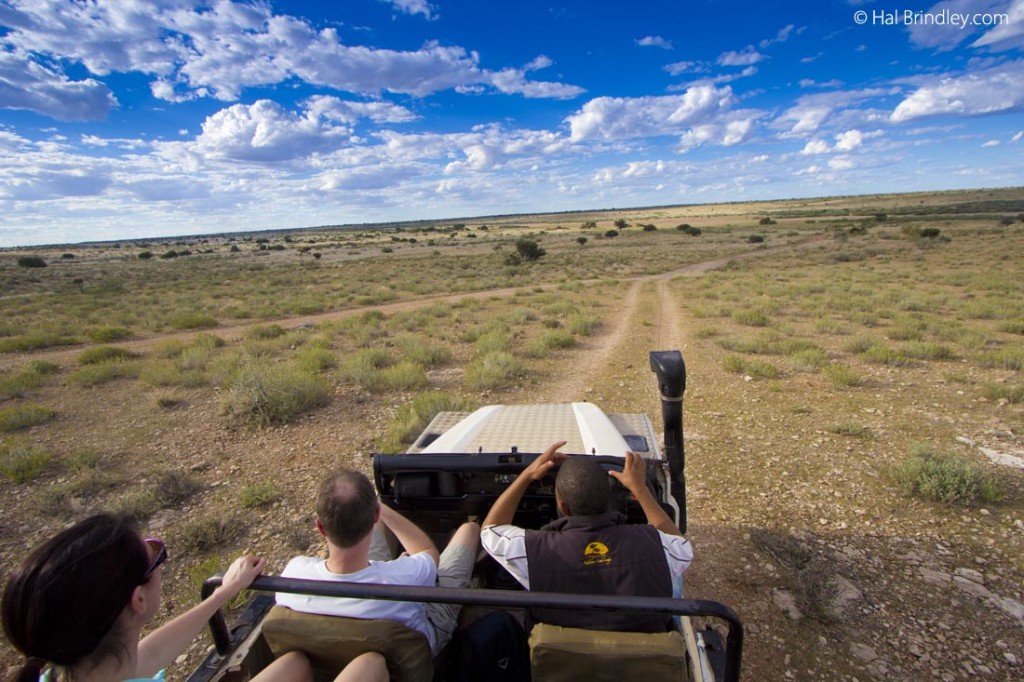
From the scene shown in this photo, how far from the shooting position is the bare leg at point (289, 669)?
6.37ft

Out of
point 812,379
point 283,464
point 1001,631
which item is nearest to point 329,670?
point 1001,631

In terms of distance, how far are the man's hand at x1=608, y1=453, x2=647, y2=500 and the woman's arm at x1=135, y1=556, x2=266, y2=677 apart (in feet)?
5.19

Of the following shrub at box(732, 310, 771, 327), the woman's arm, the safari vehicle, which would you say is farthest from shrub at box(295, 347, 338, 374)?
shrub at box(732, 310, 771, 327)

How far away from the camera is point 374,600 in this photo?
204cm

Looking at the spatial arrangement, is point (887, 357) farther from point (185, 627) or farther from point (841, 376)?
point (185, 627)

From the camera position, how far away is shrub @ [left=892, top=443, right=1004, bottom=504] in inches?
192

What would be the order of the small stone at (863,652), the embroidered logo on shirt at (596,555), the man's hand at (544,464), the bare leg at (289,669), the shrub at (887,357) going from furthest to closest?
the shrub at (887,357) < the small stone at (863,652) < the man's hand at (544,464) < the embroidered logo on shirt at (596,555) < the bare leg at (289,669)

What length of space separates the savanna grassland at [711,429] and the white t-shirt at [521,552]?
1.75 meters

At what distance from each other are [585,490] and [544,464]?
429 mm

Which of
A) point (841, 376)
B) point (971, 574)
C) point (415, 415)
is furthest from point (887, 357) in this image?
point (415, 415)

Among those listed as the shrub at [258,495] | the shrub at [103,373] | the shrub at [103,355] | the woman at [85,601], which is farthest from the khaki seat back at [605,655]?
the shrub at [103,355]

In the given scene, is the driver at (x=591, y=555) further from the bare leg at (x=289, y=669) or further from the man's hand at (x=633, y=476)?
the bare leg at (x=289, y=669)

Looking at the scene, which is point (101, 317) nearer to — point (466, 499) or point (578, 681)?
point (466, 499)

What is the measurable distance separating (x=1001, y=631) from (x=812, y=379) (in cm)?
610
